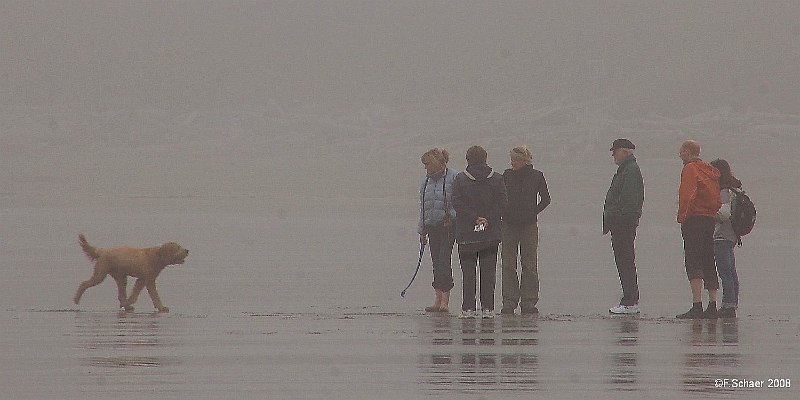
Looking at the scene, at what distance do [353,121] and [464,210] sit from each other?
86.5 meters

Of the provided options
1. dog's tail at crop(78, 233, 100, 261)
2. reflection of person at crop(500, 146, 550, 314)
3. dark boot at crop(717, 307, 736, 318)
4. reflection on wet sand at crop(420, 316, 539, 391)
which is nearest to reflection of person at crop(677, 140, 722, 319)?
dark boot at crop(717, 307, 736, 318)

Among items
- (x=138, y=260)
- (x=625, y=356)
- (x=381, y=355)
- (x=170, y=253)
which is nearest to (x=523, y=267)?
(x=170, y=253)

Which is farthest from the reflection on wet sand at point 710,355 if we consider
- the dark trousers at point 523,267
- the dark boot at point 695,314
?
the dark trousers at point 523,267

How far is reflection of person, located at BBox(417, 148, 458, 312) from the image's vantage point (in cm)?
1638

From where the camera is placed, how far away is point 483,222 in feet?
51.5

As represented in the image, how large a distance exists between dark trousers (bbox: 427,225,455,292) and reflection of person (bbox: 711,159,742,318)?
2.48 metres

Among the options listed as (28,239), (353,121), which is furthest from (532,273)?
(353,121)

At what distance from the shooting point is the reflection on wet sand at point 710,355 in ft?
36.7

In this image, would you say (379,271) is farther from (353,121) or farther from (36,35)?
(36,35)

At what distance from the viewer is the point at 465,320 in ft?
51.0

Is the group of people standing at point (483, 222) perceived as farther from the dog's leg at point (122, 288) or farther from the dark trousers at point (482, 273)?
the dog's leg at point (122, 288)

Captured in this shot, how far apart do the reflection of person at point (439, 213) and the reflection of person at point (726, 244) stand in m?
2.44

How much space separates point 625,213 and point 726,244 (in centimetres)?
97

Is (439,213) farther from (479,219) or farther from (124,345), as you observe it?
(124,345)
